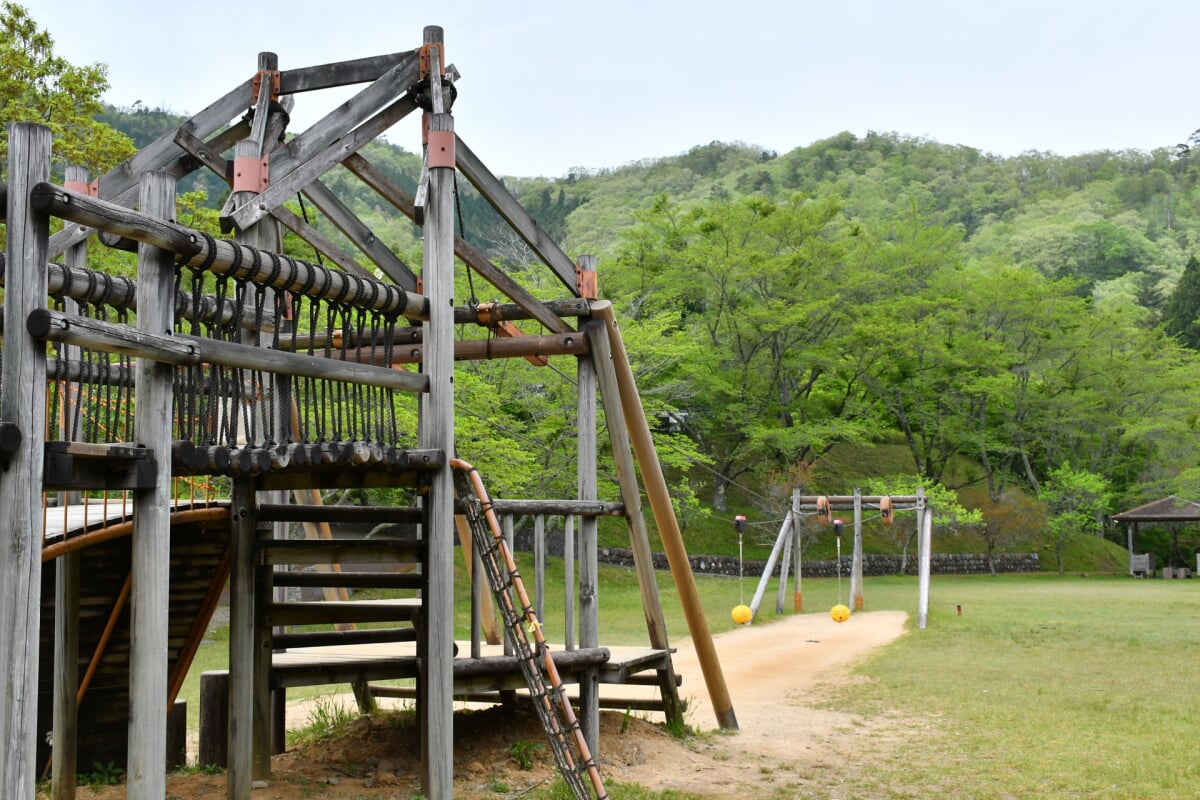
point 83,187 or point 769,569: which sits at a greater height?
point 83,187

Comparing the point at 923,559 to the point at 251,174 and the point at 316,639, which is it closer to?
the point at 316,639

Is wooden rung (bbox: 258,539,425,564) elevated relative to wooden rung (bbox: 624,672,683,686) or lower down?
elevated

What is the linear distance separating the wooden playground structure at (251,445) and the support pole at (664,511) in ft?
0.14

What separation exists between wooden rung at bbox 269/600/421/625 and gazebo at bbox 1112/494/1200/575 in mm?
36105

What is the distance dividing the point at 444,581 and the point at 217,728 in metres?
2.44

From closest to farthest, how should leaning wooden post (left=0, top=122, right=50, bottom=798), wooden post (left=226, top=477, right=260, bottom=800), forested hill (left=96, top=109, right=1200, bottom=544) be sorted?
leaning wooden post (left=0, top=122, right=50, bottom=798) → wooden post (left=226, top=477, right=260, bottom=800) → forested hill (left=96, top=109, right=1200, bottom=544)

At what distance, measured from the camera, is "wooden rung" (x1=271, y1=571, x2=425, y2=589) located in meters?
6.74

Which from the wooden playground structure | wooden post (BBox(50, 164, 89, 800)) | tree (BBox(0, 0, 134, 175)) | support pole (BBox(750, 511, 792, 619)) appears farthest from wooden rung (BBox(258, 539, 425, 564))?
support pole (BBox(750, 511, 792, 619))

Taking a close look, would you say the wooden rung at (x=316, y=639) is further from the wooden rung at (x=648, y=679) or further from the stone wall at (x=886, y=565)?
the stone wall at (x=886, y=565)

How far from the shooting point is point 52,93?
1717 cm

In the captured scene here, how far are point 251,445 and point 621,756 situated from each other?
420 centimetres

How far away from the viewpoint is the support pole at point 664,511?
864 centimetres

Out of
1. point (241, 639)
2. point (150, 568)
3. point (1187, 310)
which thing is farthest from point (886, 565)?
point (150, 568)

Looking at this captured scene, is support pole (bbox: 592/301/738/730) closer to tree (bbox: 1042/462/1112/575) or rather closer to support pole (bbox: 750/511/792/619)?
support pole (bbox: 750/511/792/619)
